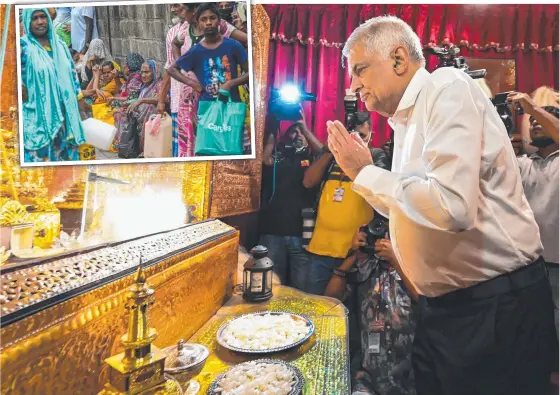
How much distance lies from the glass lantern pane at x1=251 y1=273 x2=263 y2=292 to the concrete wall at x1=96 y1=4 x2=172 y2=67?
4.03ft

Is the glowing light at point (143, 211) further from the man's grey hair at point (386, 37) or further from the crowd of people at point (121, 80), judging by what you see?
the man's grey hair at point (386, 37)

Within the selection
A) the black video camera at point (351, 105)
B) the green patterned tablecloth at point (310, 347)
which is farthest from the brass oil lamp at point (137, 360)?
the black video camera at point (351, 105)

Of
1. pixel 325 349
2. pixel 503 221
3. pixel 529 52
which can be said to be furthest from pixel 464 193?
pixel 529 52

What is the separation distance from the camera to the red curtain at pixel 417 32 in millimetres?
2945

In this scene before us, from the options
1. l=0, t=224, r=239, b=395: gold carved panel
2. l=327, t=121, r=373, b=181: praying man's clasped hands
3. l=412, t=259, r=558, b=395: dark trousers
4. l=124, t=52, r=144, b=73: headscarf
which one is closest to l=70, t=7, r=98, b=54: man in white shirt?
l=124, t=52, r=144, b=73: headscarf

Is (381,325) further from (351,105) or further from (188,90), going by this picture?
(188,90)

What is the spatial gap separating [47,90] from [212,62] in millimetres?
818

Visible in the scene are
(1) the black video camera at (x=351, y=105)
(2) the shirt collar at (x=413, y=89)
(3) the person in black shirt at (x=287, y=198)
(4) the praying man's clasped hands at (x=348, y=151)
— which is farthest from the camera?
(3) the person in black shirt at (x=287, y=198)

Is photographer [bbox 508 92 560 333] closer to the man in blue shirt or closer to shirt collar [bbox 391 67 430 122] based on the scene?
shirt collar [bbox 391 67 430 122]

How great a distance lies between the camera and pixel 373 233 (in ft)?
7.48

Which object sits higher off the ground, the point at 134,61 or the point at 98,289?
the point at 134,61

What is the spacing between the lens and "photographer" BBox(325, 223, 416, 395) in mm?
1876

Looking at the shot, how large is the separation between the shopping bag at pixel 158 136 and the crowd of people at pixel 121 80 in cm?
2

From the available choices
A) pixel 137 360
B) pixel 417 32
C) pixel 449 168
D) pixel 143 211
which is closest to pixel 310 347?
pixel 137 360
